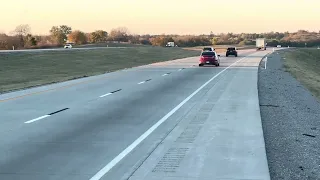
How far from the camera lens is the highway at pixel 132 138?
8289 millimetres

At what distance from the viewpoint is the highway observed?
8.29 m

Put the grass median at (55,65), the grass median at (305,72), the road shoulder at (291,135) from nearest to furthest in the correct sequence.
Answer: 1. the road shoulder at (291,135)
2. the grass median at (305,72)
3. the grass median at (55,65)

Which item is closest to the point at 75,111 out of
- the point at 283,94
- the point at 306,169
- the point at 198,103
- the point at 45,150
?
the point at 198,103

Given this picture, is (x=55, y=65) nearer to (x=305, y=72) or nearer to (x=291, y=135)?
(x=305, y=72)

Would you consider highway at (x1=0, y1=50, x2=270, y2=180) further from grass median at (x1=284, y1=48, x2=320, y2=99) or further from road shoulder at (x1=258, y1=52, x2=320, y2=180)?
grass median at (x1=284, y1=48, x2=320, y2=99)

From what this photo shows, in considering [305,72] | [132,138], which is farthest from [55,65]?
[132,138]

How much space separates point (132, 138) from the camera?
11.1 m

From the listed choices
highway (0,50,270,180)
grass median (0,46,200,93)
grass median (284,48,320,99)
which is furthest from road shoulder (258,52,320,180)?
grass median (0,46,200,93)

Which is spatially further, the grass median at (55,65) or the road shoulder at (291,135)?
the grass median at (55,65)

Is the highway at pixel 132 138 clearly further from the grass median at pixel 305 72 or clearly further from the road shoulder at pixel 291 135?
the grass median at pixel 305 72

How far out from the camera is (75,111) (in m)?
15.7

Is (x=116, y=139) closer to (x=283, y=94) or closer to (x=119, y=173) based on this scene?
(x=119, y=173)

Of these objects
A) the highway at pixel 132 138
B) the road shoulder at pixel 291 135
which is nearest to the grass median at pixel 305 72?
the road shoulder at pixel 291 135

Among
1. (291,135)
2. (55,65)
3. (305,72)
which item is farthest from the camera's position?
(55,65)
